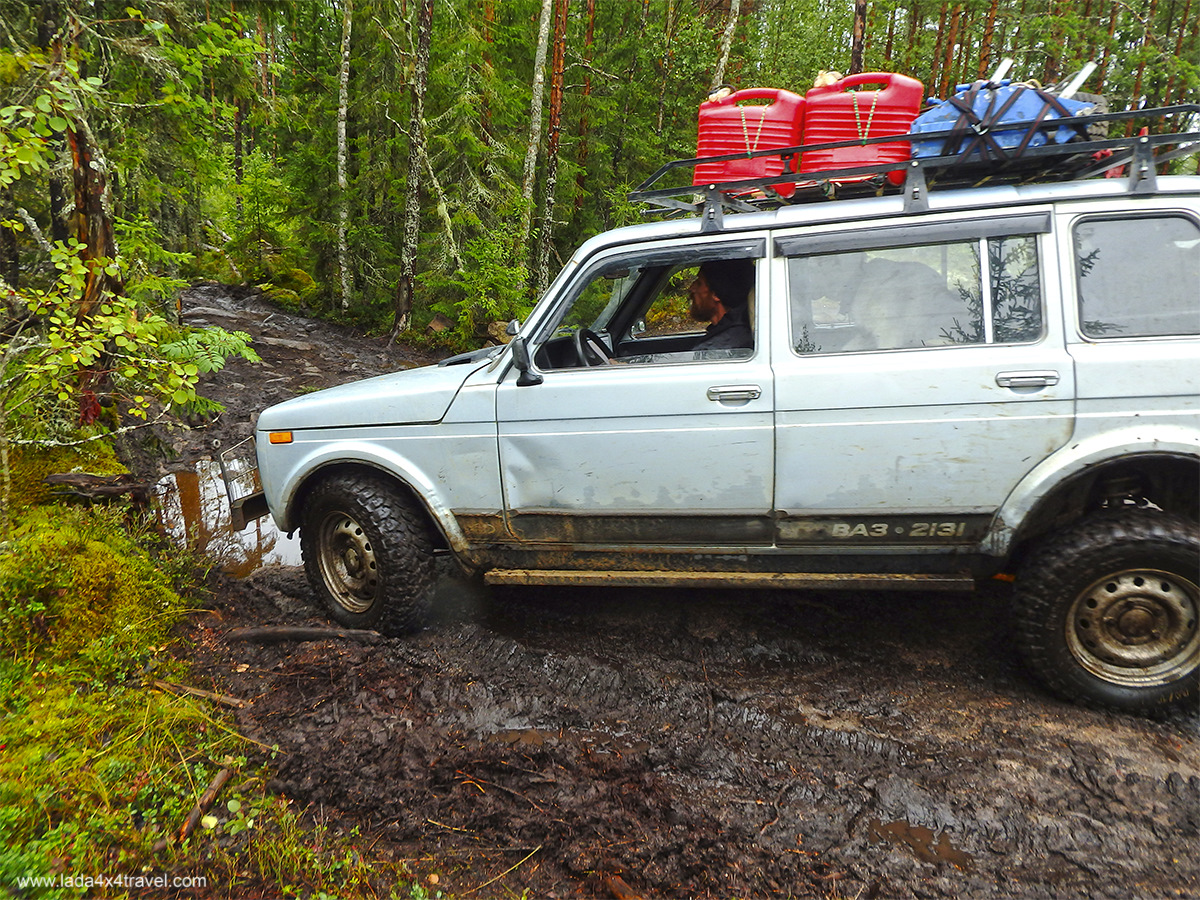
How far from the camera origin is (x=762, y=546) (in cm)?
348

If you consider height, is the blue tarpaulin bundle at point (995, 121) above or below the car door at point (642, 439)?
above

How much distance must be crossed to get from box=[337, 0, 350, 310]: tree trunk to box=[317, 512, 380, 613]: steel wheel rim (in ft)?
43.4

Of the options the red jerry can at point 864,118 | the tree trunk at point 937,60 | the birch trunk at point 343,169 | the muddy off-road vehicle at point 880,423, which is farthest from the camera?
the tree trunk at point 937,60

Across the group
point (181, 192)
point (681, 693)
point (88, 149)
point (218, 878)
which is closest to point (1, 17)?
point (88, 149)

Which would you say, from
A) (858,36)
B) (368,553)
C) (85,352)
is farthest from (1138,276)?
(858,36)

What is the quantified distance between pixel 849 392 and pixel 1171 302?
1.33m

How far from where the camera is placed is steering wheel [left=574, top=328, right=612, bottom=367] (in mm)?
3996

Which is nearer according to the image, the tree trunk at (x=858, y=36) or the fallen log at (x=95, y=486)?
the fallen log at (x=95, y=486)

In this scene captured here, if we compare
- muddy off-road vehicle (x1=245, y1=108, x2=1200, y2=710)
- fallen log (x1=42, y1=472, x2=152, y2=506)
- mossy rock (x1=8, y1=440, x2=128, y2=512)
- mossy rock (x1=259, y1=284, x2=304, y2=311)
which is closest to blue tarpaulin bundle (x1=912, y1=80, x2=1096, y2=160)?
muddy off-road vehicle (x1=245, y1=108, x2=1200, y2=710)

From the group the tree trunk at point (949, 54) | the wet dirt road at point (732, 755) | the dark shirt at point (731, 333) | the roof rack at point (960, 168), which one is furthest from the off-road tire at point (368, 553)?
the tree trunk at point (949, 54)

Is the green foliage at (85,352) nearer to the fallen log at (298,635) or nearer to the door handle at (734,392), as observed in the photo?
the fallen log at (298,635)

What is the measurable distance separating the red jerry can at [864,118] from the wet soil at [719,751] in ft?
8.14

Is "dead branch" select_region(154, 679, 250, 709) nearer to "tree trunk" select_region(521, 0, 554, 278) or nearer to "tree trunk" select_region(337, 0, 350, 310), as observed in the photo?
"tree trunk" select_region(521, 0, 554, 278)

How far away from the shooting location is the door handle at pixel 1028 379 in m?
2.99
